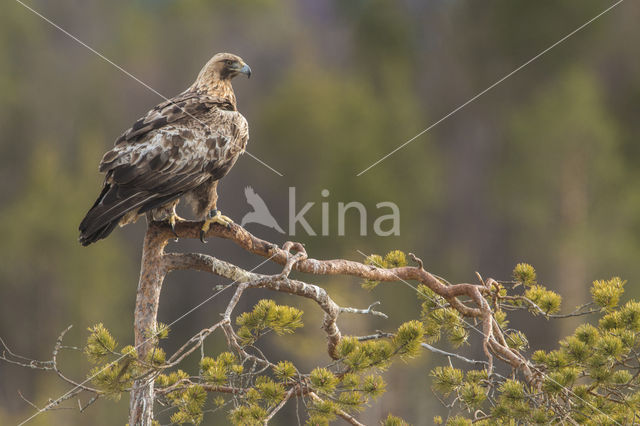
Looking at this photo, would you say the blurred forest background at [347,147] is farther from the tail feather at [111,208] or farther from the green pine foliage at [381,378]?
the green pine foliage at [381,378]

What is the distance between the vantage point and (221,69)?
20.4ft

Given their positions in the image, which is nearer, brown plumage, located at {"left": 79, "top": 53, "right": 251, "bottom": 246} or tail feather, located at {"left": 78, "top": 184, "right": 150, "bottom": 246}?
tail feather, located at {"left": 78, "top": 184, "right": 150, "bottom": 246}

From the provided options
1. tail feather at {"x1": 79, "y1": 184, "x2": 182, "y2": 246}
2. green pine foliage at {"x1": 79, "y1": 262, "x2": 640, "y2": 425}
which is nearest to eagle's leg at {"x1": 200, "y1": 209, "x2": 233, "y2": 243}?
tail feather at {"x1": 79, "y1": 184, "x2": 182, "y2": 246}

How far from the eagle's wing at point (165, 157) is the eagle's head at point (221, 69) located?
0.42 m

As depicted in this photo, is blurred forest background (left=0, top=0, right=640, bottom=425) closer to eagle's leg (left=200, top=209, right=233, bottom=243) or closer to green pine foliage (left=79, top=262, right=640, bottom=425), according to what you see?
eagle's leg (left=200, top=209, right=233, bottom=243)

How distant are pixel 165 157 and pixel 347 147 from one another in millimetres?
14251

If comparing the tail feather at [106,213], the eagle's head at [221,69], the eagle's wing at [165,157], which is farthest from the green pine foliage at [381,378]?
the eagle's head at [221,69]

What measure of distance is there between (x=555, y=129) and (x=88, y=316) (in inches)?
517

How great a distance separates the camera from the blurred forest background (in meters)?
19.5

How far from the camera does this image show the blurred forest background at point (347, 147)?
63.8 feet

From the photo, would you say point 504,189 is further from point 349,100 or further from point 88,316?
point 88,316

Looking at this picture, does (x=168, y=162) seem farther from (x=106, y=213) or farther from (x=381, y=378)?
(x=381, y=378)

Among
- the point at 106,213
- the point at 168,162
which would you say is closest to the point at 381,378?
the point at 106,213

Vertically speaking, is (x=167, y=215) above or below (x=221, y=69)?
below
